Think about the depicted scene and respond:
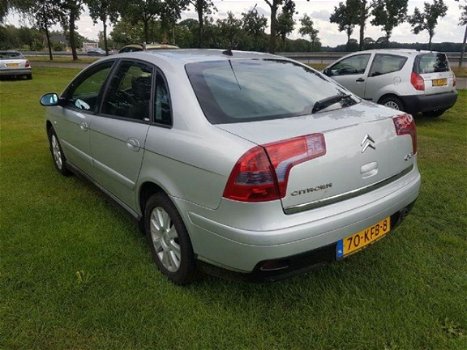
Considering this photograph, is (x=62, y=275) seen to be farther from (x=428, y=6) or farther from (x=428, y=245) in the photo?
(x=428, y=6)

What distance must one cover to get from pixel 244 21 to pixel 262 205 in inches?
2234

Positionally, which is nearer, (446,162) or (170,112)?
(170,112)

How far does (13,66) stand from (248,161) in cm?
2003

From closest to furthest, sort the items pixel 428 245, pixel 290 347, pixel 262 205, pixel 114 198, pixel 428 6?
pixel 262 205
pixel 290 347
pixel 428 245
pixel 114 198
pixel 428 6

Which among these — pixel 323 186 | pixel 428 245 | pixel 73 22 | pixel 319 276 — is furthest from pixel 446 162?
pixel 73 22

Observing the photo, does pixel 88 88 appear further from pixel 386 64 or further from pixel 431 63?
pixel 431 63

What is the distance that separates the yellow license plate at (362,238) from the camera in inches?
93.9

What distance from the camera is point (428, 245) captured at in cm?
330

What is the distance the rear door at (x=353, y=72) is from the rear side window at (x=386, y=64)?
0.17 metres

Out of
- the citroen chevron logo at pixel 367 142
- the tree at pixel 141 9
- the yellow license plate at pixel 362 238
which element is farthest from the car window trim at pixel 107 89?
the tree at pixel 141 9

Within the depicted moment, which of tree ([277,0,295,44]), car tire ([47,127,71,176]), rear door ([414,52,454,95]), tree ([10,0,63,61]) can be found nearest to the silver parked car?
car tire ([47,127,71,176])

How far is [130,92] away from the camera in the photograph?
10.7ft

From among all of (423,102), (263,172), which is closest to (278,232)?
(263,172)

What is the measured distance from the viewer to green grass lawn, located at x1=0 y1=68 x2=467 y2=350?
236cm
